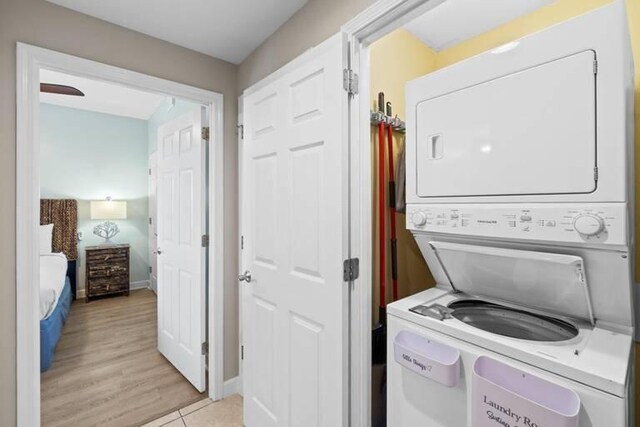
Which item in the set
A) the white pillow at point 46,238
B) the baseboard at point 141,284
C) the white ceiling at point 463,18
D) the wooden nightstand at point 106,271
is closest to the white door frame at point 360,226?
the white ceiling at point 463,18

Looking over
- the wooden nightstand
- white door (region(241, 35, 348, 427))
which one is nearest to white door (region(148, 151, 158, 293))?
the wooden nightstand

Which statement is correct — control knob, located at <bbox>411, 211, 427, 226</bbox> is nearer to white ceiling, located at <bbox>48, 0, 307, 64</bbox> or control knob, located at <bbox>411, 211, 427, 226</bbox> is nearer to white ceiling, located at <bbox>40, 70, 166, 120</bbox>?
white ceiling, located at <bbox>48, 0, 307, 64</bbox>

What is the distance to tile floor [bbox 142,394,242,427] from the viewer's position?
1.86m

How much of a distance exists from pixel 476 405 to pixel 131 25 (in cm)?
245

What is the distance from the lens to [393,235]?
174 cm

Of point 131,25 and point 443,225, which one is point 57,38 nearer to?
point 131,25

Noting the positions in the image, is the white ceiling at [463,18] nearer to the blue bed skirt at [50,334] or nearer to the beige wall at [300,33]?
the beige wall at [300,33]

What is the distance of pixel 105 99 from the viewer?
382cm

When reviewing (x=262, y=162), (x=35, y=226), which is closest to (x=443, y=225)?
(x=262, y=162)

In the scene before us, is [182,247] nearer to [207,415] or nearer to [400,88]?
[207,415]

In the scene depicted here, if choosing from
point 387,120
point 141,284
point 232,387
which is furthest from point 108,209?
point 387,120

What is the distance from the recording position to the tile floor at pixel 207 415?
1861mm

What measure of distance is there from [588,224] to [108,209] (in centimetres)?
512

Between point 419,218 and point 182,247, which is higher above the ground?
point 419,218
